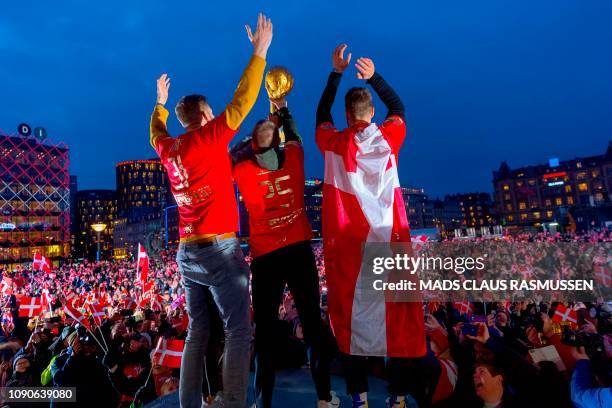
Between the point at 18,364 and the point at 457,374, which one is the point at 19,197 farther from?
the point at 457,374

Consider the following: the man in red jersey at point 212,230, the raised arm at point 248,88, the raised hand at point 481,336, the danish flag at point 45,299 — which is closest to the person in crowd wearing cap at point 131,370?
the man in red jersey at point 212,230

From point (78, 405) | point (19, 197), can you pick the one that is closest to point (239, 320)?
point (78, 405)

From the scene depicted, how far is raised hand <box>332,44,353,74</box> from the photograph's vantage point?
11.8 ft

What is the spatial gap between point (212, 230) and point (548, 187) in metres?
126

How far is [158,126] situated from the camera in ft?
11.7

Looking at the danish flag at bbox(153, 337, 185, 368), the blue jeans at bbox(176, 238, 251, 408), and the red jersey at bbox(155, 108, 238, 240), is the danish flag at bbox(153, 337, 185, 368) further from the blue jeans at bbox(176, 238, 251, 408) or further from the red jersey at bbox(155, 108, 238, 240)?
the red jersey at bbox(155, 108, 238, 240)

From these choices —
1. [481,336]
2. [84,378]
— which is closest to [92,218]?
[84,378]

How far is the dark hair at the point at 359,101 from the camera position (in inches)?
137

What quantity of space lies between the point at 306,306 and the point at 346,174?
1190 millimetres

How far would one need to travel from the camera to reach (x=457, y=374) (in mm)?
4129

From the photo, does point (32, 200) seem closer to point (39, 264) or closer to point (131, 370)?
point (39, 264)

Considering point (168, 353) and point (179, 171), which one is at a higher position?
point (179, 171)

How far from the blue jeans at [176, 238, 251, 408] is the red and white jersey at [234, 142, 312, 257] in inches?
15.2

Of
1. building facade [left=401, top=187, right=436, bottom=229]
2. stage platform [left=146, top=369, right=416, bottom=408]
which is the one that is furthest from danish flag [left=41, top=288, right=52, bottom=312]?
building facade [left=401, top=187, right=436, bottom=229]
